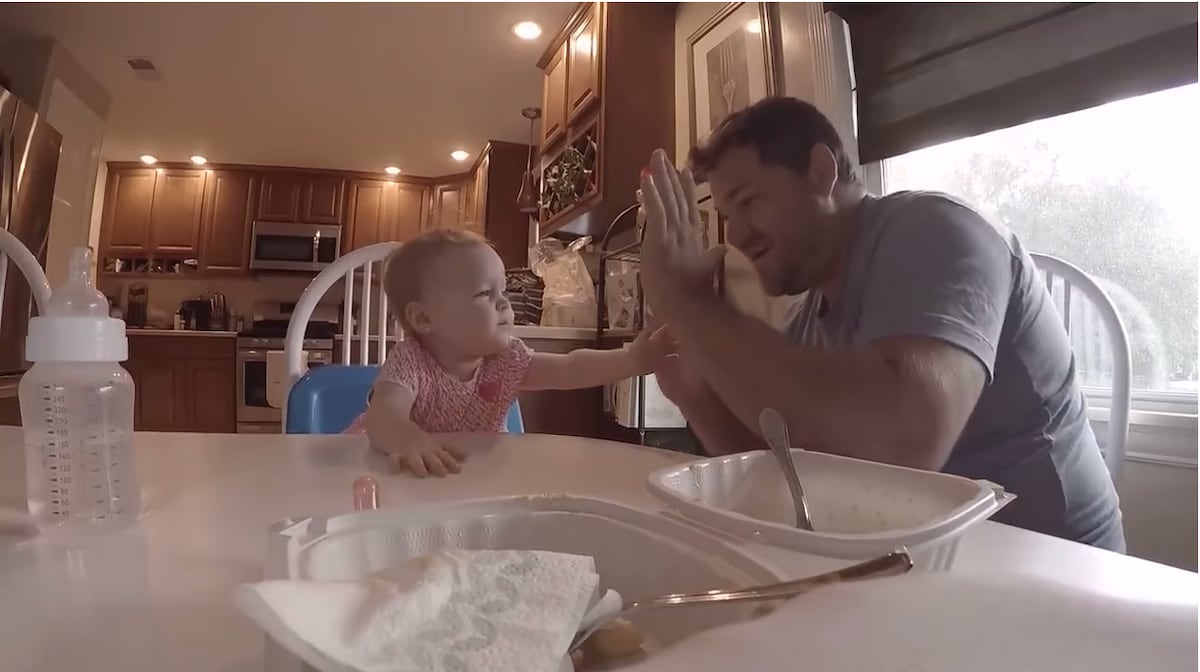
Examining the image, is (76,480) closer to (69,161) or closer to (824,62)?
(824,62)

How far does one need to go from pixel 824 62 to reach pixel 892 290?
3.52ft

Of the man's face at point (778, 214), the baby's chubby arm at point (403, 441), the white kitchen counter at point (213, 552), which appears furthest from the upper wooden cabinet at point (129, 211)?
the man's face at point (778, 214)

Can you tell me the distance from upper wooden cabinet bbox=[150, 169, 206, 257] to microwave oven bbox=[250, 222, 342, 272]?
0.47 metres

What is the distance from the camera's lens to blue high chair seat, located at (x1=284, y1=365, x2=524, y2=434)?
3.82 ft

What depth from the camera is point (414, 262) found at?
1.19 m

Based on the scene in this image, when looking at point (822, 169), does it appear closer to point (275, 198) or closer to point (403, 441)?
point (403, 441)

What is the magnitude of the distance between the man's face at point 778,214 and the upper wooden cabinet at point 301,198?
4.71 metres

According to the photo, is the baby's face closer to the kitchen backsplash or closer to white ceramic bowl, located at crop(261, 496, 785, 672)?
white ceramic bowl, located at crop(261, 496, 785, 672)

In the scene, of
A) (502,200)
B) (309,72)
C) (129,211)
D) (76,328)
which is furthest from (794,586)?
(129,211)

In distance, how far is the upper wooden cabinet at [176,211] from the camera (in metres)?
5.16

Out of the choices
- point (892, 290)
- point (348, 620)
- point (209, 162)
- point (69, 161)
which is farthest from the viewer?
point (209, 162)

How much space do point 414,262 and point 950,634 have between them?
1.09 m

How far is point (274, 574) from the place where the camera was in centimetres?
30

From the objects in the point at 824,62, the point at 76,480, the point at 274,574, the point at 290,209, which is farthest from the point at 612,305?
the point at 290,209
